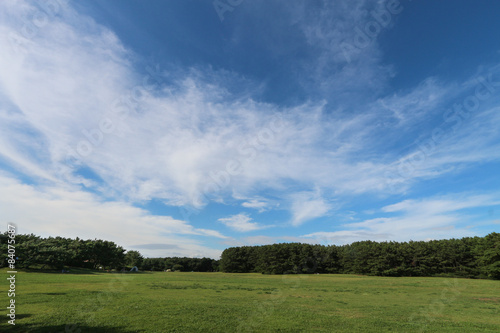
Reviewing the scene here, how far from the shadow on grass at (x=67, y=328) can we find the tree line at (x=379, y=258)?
10580cm

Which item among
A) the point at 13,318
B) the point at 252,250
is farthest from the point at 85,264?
the point at 13,318

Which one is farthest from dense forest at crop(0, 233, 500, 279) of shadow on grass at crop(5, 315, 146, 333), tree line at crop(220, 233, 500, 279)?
shadow on grass at crop(5, 315, 146, 333)

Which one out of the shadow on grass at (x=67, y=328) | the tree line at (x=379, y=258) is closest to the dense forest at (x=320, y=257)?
the tree line at (x=379, y=258)

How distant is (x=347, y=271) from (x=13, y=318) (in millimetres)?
123648

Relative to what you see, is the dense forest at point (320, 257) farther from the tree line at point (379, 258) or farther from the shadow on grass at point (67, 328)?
the shadow on grass at point (67, 328)

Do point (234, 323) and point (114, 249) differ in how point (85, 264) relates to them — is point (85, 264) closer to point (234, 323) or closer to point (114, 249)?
point (114, 249)

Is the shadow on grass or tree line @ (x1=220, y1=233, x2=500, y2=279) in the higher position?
the shadow on grass

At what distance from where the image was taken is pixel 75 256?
79.2m

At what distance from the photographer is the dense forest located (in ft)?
220

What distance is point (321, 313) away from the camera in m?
22.6

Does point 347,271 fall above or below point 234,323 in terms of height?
below

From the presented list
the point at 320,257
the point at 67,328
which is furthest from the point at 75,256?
the point at 320,257

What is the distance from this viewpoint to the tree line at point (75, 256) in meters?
59.9

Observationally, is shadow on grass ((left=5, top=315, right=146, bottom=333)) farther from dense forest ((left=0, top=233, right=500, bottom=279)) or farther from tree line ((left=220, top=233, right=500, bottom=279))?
tree line ((left=220, top=233, right=500, bottom=279))
